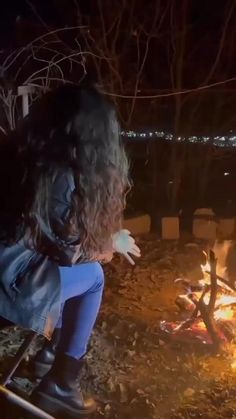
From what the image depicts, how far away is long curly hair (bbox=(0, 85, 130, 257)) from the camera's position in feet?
7.93

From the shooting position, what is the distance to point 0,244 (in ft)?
7.98

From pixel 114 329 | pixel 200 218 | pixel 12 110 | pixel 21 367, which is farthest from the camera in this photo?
pixel 200 218

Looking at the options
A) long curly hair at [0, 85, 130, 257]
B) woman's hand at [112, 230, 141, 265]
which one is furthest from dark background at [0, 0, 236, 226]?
long curly hair at [0, 85, 130, 257]

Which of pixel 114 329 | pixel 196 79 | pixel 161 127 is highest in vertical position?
pixel 196 79

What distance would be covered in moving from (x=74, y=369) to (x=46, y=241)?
83cm

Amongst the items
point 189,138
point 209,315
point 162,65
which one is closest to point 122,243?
point 209,315

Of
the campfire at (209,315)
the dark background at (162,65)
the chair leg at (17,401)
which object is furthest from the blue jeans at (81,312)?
the dark background at (162,65)

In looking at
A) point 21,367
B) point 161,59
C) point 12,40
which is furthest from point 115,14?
point 21,367

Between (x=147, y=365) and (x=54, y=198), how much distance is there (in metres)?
1.85

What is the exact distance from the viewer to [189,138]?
834 centimetres

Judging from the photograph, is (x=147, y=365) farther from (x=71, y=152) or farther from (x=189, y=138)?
(x=189, y=138)

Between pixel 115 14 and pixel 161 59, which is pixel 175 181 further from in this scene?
pixel 115 14

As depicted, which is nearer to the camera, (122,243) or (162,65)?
(122,243)

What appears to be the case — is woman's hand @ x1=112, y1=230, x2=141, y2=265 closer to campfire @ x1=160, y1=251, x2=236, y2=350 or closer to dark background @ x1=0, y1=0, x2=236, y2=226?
campfire @ x1=160, y1=251, x2=236, y2=350
